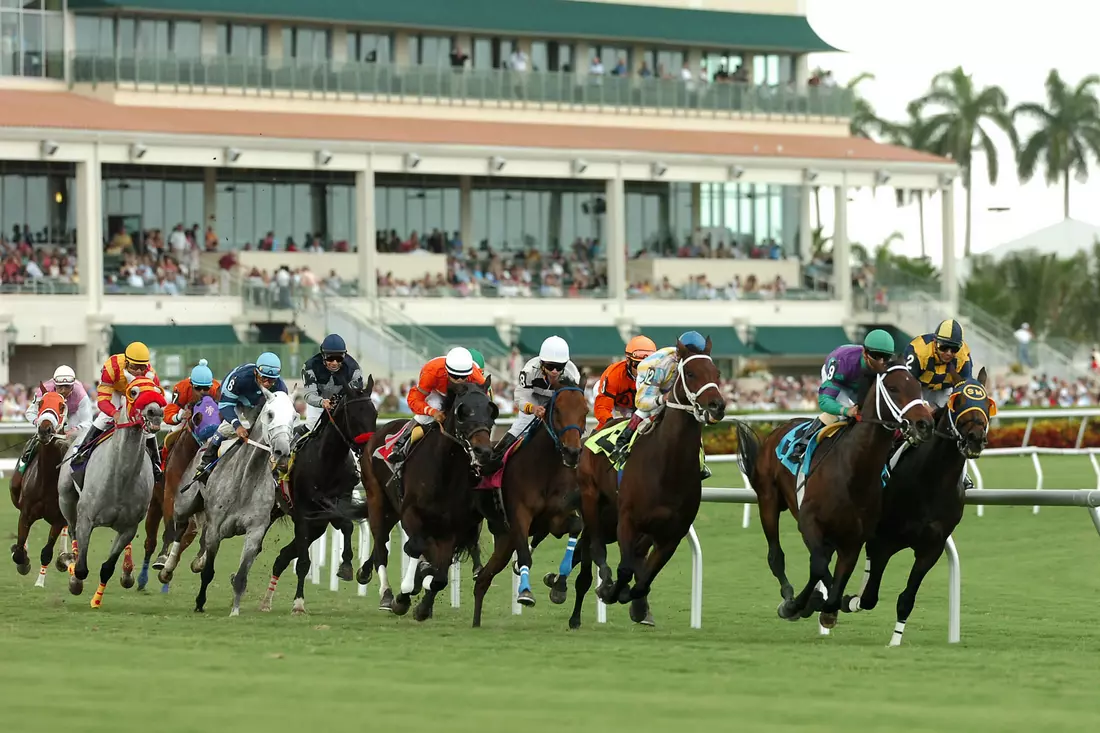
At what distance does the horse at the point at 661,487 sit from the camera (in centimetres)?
1055

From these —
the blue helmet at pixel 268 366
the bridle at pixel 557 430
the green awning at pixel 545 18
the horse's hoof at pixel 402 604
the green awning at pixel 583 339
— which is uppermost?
the green awning at pixel 545 18

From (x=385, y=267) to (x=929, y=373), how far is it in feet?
101

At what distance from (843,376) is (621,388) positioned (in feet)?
4.86

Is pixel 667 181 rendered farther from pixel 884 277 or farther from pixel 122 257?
pixel 122 257

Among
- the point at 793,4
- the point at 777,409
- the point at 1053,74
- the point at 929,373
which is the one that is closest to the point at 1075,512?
the point at 929,373

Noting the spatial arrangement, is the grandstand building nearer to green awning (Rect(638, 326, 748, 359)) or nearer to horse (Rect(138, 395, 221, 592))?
green awning (Rect(638, 326, 748, 359))

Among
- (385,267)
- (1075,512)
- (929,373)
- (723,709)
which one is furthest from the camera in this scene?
(385,267)

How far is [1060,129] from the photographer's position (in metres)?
63.6

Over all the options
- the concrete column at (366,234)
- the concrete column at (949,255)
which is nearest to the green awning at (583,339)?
the concrete column at (366,234)

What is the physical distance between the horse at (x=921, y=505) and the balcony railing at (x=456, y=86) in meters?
32.4

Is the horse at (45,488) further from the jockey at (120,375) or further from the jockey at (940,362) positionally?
the jockey at (940,362)

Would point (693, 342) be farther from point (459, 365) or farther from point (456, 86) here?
point (456, 86)

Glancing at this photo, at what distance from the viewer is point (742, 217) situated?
48.0 m

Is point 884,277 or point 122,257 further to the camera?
point 884,277
